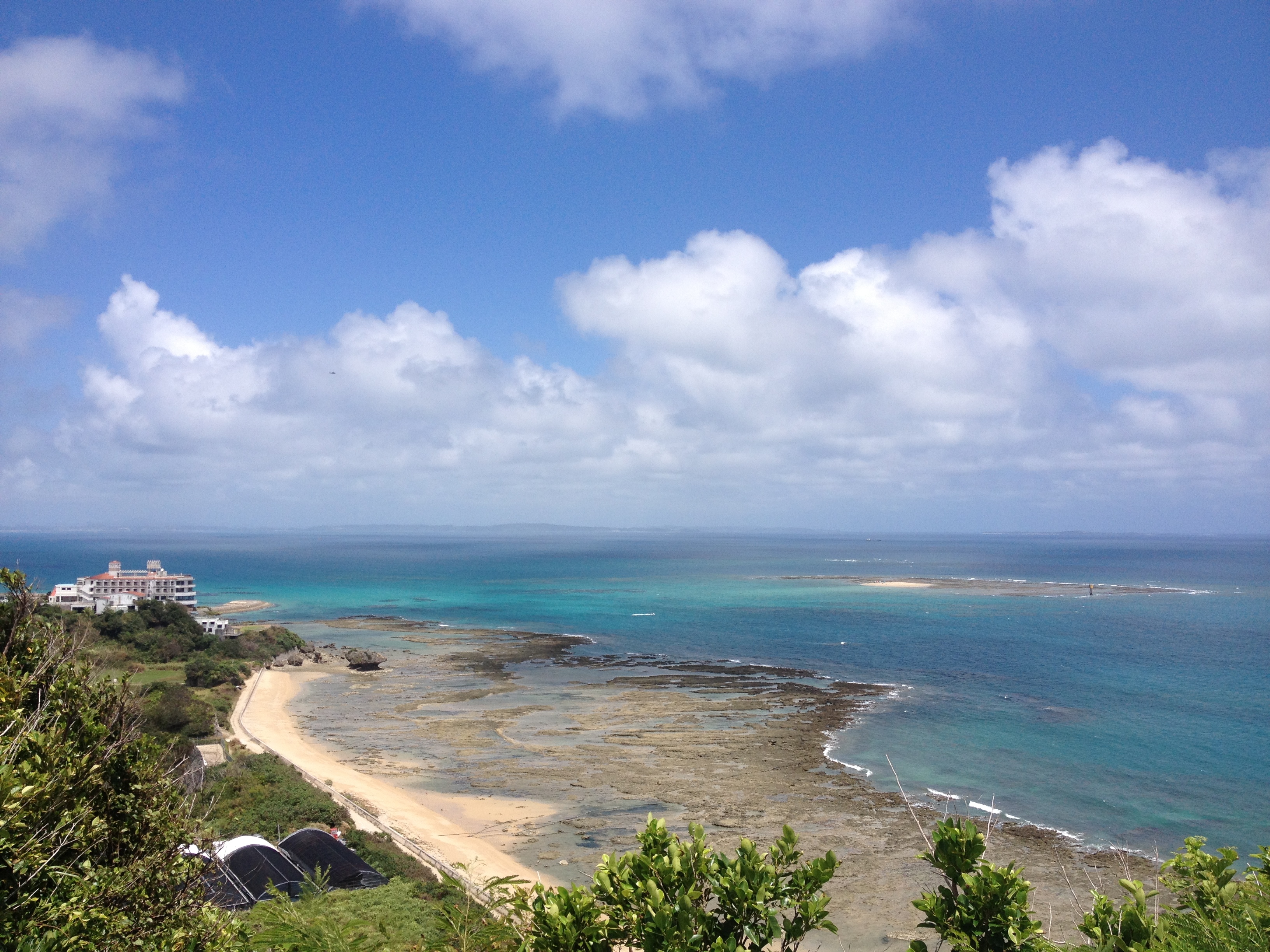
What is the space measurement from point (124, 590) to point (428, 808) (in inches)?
2857

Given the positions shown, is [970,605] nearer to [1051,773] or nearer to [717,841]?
A: [1051,773]

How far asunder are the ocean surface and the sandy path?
1468 centimetres

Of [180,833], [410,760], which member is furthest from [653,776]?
[180,833]

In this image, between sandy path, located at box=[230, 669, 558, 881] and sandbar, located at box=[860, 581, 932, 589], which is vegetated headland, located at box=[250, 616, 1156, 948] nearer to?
sandy path, located at box=[230, 669, 558, 881]

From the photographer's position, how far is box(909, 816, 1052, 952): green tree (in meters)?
5.91

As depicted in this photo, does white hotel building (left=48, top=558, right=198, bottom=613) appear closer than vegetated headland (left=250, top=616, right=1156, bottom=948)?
No

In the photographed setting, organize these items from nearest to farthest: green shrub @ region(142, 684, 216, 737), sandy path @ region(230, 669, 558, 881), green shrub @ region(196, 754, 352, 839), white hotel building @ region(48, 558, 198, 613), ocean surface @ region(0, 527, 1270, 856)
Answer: green shrub @ region(196, 754, 352, 839), sandy path @ region(230, 669, 558, 881), ocean surface @ region(0, 527, 1270, 856), green shrub @ region(142, 684, 216, 737), white hotel building @ region(48, 558, 198, 613)

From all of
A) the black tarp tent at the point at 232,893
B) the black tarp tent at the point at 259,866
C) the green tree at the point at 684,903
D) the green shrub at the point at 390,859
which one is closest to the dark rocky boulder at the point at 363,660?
the green shrub at the point at 390,859

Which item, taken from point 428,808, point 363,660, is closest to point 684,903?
point 428,808

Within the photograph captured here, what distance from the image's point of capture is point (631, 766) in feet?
109

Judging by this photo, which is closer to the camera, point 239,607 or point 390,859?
point 390,859

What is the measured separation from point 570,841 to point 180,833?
65.7 ft

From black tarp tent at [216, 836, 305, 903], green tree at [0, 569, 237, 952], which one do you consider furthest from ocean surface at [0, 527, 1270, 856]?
black tarp tent at [216, 836, 305, 903]

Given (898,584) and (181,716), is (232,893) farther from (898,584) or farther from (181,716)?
(898,584)
